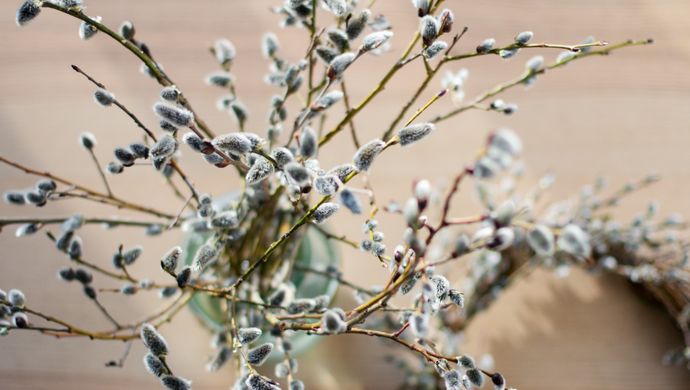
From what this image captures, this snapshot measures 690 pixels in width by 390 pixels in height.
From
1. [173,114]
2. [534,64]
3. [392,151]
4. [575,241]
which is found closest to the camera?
[575,241]

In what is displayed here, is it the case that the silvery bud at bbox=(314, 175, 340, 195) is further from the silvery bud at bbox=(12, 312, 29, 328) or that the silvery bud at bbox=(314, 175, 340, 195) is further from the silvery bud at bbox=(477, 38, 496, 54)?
the silvery bud at bbox=(12, 312, 29, 328)

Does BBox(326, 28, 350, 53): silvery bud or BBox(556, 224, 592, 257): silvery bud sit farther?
BBox(326, 28, 350, 53): silvery bud

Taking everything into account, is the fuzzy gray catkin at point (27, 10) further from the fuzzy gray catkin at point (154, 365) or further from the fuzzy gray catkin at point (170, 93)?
the fuzzy gray catkin at point (154, 365)

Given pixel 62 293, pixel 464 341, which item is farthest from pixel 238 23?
pixel 464 341

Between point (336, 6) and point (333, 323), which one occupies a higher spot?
point (336, 6)

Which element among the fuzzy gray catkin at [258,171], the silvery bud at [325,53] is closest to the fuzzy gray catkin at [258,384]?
the fuzzy gray catkin at [258,171]

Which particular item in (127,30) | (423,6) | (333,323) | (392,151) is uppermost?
(127,30)

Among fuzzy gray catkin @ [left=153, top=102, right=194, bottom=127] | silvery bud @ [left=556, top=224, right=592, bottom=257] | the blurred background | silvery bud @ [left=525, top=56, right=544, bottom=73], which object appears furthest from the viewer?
the blurred background

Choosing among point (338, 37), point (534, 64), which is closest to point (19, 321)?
point (338, 37)

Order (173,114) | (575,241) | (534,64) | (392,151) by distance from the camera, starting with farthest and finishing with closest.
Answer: (392,151)
(534,64)
(173,114)
(575,241)

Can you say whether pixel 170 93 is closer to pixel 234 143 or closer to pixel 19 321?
pixel 234 143

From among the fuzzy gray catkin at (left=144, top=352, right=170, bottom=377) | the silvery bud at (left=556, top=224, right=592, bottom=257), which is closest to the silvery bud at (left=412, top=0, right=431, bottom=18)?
the silvery bud at (left=556, top=224, right=592, bottom=257)
